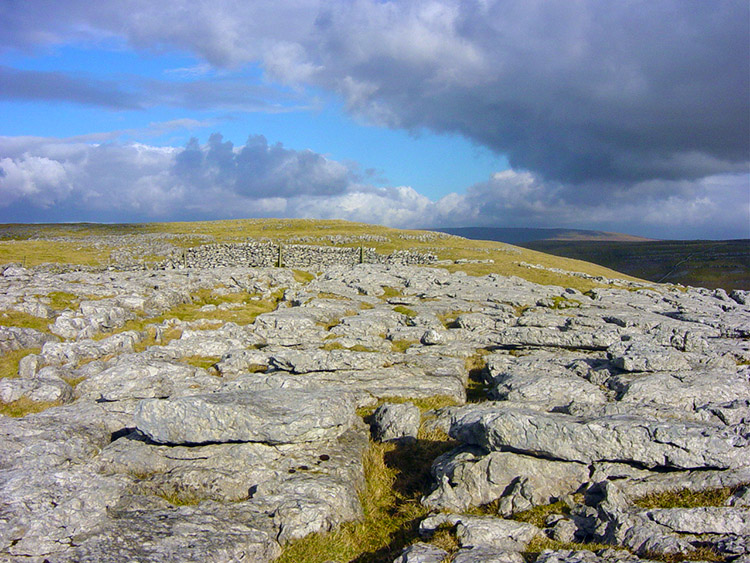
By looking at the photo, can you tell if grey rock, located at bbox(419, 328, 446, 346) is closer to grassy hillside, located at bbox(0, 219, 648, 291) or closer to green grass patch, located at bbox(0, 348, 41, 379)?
green grass patch, located at bbox(0, 348, 41, 379)

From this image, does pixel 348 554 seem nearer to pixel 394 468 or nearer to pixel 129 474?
pixel 394 468

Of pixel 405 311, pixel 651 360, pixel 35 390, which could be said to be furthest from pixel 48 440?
pixel 405 311

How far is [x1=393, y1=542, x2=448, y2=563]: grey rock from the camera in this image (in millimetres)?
9633

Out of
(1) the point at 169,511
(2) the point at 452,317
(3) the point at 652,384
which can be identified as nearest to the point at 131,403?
(1) the point at 169,511

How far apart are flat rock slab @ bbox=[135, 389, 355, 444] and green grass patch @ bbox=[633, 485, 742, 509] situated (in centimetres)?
866

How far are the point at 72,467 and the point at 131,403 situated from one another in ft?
19.2

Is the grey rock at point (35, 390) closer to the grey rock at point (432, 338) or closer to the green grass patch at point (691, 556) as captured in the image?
the grey rock at point (432, 338)

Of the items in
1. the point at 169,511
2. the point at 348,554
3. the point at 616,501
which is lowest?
the point at 348,554

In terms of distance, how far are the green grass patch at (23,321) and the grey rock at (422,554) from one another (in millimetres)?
31628

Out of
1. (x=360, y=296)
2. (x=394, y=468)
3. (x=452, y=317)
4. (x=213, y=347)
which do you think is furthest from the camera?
(x=360, y=296)

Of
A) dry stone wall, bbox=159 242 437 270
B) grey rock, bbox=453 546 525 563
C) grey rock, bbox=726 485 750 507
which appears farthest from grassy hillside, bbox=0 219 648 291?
grey rock, bbox=453 546 525 563

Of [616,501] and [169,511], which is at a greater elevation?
[616,501]

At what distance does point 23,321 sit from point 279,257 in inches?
1568

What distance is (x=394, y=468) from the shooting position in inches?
599
